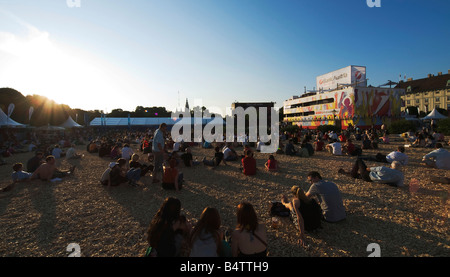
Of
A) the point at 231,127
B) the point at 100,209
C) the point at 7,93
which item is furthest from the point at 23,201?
the point at 7,93

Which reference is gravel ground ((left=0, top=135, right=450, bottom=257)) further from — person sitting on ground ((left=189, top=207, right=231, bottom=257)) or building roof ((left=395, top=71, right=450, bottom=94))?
building roof ((left=395, top=71, right=450, bottom=94))

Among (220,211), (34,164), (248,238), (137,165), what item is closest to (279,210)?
(220,211)

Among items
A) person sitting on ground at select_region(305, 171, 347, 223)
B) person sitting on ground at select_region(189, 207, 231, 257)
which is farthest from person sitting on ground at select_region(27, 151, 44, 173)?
person sitting on ground at select_region(305, 171, 347, 223)

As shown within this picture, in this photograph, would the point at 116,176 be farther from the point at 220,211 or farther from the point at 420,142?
the point at 420,142

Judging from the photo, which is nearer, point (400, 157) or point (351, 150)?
point (400, 157)

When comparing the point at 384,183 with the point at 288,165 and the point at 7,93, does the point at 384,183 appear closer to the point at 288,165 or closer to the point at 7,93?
the point at 288,165

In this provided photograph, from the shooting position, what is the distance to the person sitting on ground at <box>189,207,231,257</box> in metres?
2.60

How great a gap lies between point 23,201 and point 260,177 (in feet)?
25.5

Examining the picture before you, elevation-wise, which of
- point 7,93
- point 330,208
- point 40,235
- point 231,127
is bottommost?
point 40,235

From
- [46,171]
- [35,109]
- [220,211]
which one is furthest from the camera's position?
[35,109]

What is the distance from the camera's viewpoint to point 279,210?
499 centimetres

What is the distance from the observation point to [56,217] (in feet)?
16.7

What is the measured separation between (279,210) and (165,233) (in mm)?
3106

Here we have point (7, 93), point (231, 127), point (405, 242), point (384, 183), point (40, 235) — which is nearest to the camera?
point (405, 242)
